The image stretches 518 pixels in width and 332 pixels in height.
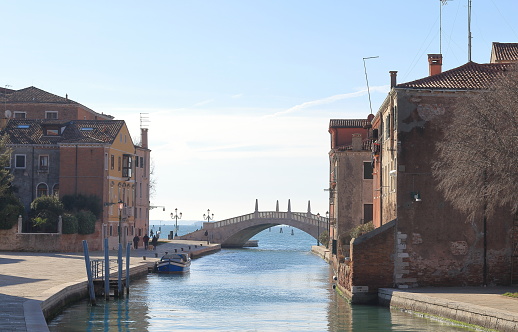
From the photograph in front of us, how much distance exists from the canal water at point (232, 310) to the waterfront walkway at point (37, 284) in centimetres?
69

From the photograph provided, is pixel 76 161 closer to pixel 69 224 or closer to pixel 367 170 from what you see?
pixel 69 224

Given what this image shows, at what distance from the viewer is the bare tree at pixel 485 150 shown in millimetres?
25109

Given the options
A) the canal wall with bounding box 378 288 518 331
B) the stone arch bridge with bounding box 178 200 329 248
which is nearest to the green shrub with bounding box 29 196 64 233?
the canal wall with bounding box 378 288 518 331

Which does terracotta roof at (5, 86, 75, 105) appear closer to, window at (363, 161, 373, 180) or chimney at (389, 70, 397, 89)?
window at (363, 161, 373, 180)

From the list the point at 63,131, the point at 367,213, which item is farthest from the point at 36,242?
the point at 367,213

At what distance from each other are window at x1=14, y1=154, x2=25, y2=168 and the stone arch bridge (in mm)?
32664

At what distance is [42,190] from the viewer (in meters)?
56.8

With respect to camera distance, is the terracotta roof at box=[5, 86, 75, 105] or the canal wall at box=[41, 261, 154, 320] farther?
the terracotta roof at box=[5, 86, 75, 105]

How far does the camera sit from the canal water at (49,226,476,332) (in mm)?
25266

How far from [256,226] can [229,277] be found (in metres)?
40.5

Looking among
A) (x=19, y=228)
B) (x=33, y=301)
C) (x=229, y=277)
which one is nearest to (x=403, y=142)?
(x=33, y=301)

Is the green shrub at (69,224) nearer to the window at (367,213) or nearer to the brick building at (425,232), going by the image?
the window at (367,213)

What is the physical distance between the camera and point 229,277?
4662 centimetres

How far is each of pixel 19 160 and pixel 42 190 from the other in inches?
96.4
